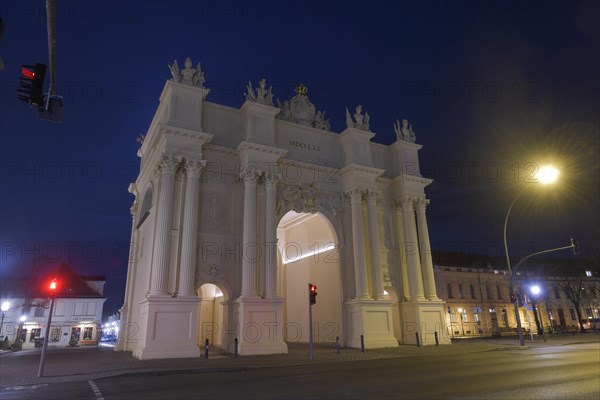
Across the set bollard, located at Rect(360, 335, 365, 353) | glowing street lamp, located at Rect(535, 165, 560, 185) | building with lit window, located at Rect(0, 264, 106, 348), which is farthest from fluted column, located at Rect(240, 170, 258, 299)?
building with lit window, located at Rect(0, 264, 106, 348)

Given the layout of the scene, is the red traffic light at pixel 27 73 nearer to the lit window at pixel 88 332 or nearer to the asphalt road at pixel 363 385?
the asphalt road at pixel 363 385

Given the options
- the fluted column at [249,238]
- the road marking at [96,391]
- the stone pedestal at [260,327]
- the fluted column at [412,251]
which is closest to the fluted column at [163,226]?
the fluted column at [249,238]

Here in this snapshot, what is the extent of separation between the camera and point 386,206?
30.3 m

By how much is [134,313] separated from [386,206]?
18890 millimetres

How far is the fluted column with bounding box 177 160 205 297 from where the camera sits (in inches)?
808

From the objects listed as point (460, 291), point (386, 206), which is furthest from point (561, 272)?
point (386, 206)

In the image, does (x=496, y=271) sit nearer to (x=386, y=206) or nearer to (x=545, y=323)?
(x=545, y=323)

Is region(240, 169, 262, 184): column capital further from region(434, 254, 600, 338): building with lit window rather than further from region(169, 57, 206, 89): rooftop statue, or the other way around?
region(434, 254, 600, 338): building with lit window

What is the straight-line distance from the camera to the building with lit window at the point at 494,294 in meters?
52.8

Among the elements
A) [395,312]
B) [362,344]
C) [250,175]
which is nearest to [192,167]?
[250,175]

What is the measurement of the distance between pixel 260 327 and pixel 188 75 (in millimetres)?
14890

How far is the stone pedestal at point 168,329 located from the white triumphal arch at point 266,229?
49 millimetres

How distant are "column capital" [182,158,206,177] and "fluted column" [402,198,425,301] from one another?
1551 centimetres

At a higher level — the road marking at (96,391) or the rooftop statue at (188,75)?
the rooftop statue at (188,75)
